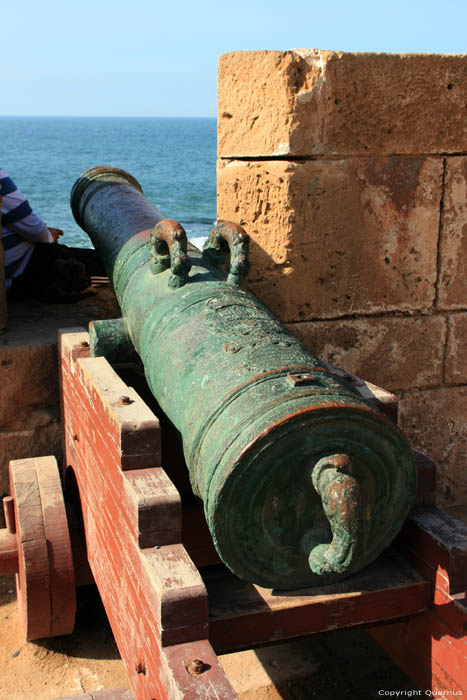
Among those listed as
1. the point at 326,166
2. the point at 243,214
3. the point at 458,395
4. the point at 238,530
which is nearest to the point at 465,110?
the point at 326,166

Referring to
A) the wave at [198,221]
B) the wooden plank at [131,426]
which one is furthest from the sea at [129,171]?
the wooden plank at [131,426]

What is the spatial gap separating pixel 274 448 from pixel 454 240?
253 cm

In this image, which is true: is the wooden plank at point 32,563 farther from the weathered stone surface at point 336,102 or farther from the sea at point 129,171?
the sea at point 129,171

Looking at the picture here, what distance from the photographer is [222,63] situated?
3.80 m

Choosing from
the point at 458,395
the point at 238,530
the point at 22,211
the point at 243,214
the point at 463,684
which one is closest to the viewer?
the point at 238,530

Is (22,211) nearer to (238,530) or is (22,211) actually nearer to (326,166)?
(326,166)

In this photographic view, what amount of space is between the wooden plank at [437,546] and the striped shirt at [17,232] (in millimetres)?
3324

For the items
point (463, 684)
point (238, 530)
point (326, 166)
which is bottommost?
point (463, 684)

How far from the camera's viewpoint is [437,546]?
2.60m

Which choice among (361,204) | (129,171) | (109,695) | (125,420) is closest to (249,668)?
(109,695)

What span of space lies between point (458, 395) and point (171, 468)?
204cm

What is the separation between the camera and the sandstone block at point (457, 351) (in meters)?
4.45

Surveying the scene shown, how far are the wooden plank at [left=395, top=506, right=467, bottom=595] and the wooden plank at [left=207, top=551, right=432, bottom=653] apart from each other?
2.5 inches

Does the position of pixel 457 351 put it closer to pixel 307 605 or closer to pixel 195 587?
pixel 307 605
